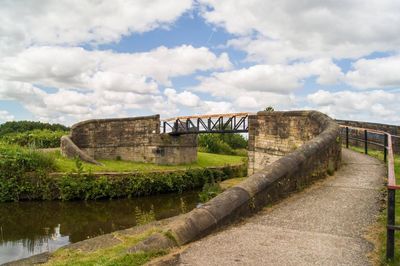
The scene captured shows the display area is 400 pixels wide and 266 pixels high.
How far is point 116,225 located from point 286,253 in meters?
10.1

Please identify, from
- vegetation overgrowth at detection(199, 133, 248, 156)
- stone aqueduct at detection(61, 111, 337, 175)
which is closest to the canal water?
stone aqueduct at detection(61, 111, 337, 175)

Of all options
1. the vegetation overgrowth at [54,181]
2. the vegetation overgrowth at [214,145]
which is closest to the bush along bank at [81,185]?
the vegetation overgrowth at [54,181]

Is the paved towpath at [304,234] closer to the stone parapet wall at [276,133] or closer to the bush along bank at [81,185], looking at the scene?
the stone parapet wall at [276,133]

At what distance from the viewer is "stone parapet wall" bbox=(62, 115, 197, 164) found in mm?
24047

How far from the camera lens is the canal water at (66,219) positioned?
442 inches

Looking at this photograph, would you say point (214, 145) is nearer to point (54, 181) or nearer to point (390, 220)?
point (54, 181)

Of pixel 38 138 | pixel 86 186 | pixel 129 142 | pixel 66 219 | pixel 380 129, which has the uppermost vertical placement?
pixel 380 129

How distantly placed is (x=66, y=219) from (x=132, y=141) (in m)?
10.8

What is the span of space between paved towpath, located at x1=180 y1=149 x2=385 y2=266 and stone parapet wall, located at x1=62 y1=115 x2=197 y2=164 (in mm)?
18223

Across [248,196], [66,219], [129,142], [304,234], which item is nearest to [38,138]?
[129,142]

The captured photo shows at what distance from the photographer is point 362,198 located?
673 cm

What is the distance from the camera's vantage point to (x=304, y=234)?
16.4 ft

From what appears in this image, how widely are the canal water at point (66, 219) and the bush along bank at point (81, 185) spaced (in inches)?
16.6

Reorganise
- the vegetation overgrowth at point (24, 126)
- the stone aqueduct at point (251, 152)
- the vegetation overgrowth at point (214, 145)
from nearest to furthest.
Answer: the stone aqueduct at point (251, 152), the vegetation overgrowth at point (214, 145), the vegetation overgrowth at point (24, 126)
